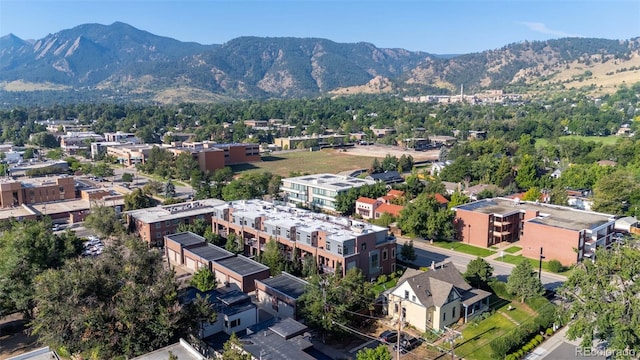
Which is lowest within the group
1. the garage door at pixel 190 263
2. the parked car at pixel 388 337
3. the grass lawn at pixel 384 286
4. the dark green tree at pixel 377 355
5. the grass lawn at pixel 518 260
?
the grass lawn at pixel 518 260

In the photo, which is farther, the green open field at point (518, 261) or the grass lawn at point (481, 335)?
the green open field at point (518, 261)

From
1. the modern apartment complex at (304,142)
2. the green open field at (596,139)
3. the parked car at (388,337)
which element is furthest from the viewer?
the modern apartment complex at (304,142)

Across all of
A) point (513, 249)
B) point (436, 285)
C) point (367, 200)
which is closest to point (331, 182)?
point (367, 200)

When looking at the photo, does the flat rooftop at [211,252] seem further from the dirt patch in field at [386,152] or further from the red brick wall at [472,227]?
the dirt patch in field at [386,152]

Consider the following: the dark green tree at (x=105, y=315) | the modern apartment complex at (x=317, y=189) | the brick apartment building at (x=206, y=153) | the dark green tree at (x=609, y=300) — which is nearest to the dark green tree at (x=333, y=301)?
the dark green tree at (x=105, y=315)

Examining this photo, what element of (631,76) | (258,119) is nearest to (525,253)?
(258,119)

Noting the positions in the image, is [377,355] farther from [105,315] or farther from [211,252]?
[211,252]
